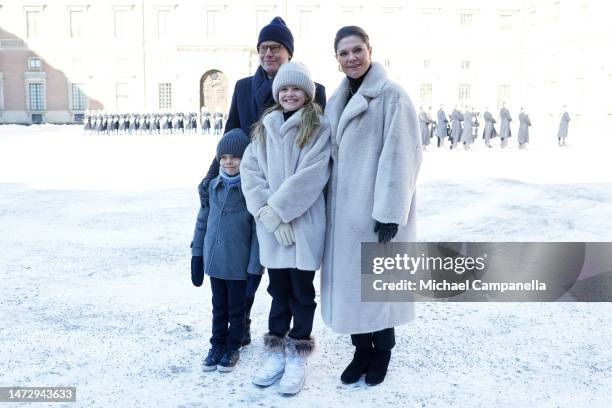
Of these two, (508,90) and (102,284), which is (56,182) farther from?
(508,90)

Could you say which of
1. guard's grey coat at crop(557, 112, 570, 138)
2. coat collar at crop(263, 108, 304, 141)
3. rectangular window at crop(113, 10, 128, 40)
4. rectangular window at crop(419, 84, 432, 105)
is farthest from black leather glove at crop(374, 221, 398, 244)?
rectangular window at crop(113, 10, 128, 40)

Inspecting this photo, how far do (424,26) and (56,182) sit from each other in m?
30.2

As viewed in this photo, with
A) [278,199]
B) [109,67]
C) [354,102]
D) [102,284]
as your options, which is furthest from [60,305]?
[109,67]

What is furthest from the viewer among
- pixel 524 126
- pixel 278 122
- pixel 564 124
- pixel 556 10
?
pixel 556 10

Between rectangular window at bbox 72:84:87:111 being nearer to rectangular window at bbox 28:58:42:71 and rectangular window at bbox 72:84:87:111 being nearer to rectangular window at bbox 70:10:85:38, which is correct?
rectangular window at bbox 28:58:42:71

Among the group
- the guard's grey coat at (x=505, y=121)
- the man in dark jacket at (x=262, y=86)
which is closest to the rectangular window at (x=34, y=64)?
the guard's grey coat at (x=505, y=121)

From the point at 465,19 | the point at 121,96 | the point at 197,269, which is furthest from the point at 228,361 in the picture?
the point at 465,19

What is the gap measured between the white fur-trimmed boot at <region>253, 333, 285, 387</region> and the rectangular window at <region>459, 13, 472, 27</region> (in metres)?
36.4

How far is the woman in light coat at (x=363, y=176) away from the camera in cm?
261

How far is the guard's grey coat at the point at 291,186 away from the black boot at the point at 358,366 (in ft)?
1.74

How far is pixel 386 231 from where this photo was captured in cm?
262

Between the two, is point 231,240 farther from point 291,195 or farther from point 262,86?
point 262,86

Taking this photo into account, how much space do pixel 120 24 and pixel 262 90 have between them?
35.3 metres

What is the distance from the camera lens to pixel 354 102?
2672 mm
